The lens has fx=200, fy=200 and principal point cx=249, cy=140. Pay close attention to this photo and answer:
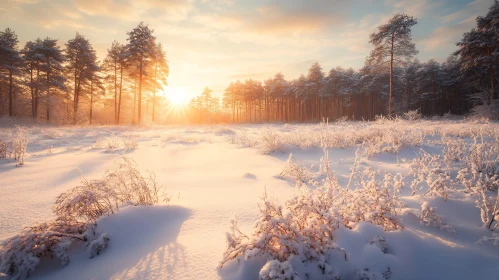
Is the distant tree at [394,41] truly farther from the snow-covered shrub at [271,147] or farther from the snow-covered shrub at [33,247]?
the snow-covered shrub at [33,247]

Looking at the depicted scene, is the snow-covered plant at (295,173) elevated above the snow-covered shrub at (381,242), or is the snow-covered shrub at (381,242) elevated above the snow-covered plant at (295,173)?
the snow-covered plant at (295,173)

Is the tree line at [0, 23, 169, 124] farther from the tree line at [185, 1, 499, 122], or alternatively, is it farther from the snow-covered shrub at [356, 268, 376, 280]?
the snow-covered shrub at [356, 268, 376, 280]

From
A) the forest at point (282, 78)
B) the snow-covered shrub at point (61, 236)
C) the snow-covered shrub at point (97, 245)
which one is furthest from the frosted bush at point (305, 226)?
the forest at point (282, 78)

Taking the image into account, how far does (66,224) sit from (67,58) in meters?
30.8

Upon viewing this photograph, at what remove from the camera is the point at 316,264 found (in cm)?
139

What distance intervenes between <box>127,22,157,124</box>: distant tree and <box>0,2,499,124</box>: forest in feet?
0.30

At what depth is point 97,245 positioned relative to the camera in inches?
67.7

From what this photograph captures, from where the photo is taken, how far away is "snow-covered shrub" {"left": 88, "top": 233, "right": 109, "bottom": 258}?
1.69m

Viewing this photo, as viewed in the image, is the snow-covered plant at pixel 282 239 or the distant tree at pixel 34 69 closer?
the snow-covered plant at pixel 282 239

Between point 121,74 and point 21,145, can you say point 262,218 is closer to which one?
point 21,145

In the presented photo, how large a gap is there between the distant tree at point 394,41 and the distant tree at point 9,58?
37653 millimetres

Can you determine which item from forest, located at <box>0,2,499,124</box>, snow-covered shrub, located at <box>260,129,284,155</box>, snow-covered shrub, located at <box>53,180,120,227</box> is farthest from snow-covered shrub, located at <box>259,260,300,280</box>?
forest, located at <box>0,2,499,124</box>

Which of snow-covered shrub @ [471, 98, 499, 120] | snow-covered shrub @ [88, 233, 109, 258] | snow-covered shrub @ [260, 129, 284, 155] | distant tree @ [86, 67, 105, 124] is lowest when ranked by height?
snow-covered shrub @ [88, 233, 109, 258]

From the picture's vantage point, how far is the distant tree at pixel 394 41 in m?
17.2
